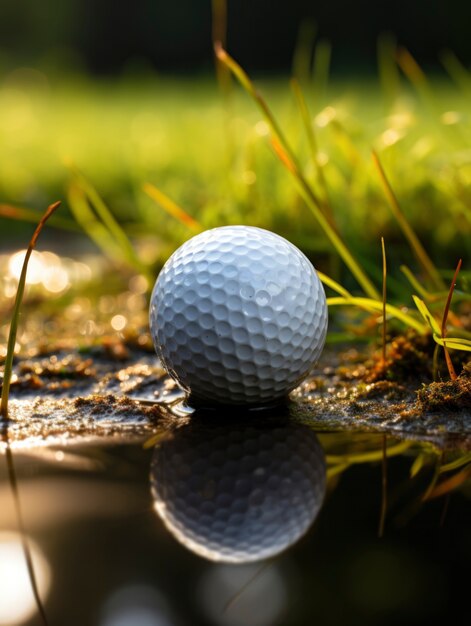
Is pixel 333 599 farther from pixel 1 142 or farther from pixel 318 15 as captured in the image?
pixel 318 15

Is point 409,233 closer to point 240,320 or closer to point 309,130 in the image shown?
point 309,130

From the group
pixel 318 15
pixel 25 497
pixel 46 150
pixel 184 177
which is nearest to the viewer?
pixel 25 497

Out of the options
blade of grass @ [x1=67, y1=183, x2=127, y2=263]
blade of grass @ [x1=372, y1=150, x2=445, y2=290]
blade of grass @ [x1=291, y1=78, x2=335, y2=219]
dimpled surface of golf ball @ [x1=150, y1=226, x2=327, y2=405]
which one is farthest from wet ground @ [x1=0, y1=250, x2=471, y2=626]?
blade of grass @ [x1=67, y1=183, x2=127, y2=263]

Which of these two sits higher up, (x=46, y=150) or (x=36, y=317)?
(x=46, y=150)

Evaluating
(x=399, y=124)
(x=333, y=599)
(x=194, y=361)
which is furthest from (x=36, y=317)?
(x=333, y=599)

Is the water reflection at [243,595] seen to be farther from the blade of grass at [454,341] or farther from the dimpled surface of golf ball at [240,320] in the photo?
the blade of grass at [454,341]

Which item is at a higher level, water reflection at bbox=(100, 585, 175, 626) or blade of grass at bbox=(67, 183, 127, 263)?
blade of grass at bbox=(67, 183, 127, 263)

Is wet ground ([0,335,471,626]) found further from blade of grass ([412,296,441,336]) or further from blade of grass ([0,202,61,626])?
blade of grass ([412,296,441,336])
